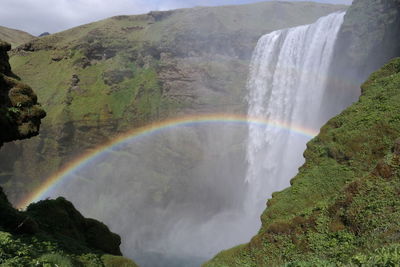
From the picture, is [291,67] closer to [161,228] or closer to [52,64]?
[161,228]

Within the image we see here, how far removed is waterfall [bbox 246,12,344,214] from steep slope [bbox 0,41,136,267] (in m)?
34.8

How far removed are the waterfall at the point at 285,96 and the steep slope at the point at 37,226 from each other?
34772 millimetres

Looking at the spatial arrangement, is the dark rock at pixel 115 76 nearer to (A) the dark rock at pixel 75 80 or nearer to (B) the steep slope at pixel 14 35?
(A) the dark rock at pixel 75 80

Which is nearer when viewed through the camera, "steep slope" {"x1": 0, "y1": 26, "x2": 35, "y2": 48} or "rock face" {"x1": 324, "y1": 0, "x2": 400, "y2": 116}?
"rock face" {"x1": 324, "y1": 0, "x2": 400, "y2": 116}

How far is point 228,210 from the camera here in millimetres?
63531

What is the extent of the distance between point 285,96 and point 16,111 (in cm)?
4578

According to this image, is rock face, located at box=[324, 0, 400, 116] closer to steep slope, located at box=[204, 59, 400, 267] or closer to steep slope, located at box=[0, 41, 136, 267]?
steep slope, located at box=[204, 59, 400, 267]

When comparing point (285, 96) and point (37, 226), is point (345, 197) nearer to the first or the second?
point (37, 226)

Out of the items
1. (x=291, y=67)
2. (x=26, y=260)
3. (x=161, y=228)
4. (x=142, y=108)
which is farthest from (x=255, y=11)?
(x=26, y=260)

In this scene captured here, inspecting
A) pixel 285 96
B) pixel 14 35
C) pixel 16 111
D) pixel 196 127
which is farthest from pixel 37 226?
pixel 14 35

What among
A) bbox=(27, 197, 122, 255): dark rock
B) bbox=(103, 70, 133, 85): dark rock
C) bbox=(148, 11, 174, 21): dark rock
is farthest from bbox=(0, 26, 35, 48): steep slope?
bbox=(27, 197, 122, 255): dark rock

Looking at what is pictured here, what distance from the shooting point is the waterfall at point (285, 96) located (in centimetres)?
4547

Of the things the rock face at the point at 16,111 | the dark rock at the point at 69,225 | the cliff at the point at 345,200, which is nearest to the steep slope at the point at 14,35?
the dark rock at the point at 69,225

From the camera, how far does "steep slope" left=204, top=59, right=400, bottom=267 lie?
9.04 metres
